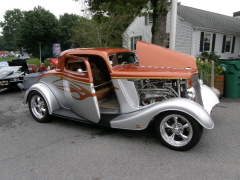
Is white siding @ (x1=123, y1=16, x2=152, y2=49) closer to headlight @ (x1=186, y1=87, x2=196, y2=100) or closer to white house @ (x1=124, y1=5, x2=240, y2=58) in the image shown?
white house @ (x1=124, y1=5, x2=240, y2=58)

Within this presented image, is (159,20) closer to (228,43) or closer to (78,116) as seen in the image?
(78,116)

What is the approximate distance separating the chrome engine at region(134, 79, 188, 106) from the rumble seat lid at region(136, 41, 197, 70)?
36 cm

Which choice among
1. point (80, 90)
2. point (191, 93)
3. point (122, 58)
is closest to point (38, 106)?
point (80, 90)

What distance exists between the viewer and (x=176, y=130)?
3.14 metres

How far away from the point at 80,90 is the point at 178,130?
2.02 metres

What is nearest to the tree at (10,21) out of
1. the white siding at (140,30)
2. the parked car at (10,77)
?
the white siding at (140,30)

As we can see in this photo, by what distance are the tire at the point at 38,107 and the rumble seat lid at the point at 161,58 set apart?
2.56 meters

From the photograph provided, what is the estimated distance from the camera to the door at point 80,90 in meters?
3.53

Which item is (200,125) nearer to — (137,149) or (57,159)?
(137,149)

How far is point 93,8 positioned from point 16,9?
8358cm

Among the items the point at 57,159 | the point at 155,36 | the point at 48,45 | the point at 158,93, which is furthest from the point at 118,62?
the point at 48,45

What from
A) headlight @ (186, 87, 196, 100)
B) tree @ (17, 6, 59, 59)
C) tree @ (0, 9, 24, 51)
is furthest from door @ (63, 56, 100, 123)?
tree @ (0, 9, 24, 51)

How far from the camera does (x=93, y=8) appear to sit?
835 centimetres

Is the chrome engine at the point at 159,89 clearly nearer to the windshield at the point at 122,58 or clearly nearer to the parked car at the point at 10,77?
the windshield at the point at 122,58
